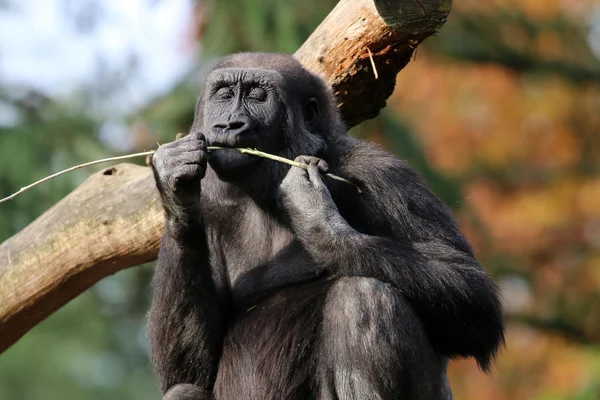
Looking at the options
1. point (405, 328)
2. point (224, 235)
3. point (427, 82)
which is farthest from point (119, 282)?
point (405, 328)

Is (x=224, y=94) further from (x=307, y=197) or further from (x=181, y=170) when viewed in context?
(x=307, y=197)

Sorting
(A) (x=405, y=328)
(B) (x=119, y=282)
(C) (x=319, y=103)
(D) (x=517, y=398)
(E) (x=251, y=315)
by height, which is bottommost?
(D) (x=517, y=398)

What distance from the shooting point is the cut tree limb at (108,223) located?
18.6 feet

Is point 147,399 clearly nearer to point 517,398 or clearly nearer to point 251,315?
point 517,398

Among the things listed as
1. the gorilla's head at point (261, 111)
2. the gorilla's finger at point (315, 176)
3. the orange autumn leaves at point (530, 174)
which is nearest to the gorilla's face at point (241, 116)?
the gorilla's head at point (261, 111)

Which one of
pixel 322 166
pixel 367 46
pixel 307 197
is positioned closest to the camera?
pixel 307 197

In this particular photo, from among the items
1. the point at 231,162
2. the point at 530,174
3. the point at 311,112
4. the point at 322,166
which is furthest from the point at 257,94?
the point at 530,174

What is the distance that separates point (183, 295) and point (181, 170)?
707 millimetres

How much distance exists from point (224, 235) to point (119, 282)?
9.29 m

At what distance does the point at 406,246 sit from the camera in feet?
15.0

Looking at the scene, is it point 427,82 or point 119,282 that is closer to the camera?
point 119,282

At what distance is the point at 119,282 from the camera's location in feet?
46.0

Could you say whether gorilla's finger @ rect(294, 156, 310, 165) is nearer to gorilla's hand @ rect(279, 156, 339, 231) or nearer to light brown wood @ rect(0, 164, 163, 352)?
gorilla's hand @ rect(279, 156, 339, 231)

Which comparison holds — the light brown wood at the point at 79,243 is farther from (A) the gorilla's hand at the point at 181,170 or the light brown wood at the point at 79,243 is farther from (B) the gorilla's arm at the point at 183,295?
(A) the gorilla's hand at the point at 181,170
